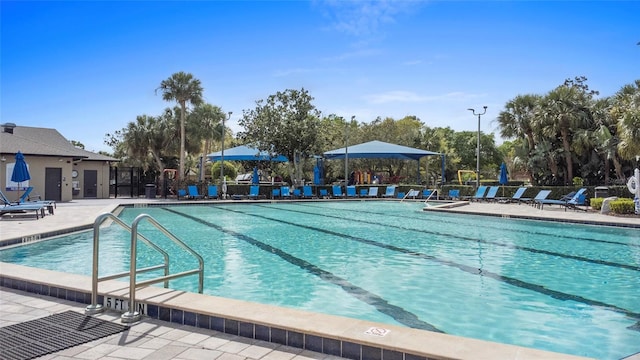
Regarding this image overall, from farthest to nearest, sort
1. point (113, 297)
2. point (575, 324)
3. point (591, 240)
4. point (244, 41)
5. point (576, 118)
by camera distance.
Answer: point (576, 118) < point (244, 41) < point (591, 240) < point (575, 324) < point (113, 297)

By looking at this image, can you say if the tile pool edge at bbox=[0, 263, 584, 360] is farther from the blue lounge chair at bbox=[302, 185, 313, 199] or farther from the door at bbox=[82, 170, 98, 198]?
the door at bbox=[82, 170, 98, 198]

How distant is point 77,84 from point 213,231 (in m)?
10.9

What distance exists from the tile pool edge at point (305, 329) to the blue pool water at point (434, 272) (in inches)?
56.1

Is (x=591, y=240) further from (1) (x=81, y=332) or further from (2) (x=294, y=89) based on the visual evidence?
(2) (x=294, y=89)

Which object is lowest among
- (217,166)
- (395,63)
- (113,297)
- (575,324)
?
(575,324)

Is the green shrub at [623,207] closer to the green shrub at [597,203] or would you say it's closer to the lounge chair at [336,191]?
the green shrub at [597,203]

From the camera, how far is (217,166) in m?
40.6

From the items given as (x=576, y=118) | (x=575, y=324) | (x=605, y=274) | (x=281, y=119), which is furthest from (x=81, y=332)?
(x=576, y=118)

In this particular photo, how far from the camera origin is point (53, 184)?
2275 cm

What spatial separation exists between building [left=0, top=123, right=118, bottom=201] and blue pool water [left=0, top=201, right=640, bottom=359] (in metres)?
12.7

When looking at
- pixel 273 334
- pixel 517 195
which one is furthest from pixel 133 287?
pixel 517 195

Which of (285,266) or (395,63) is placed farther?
(395,63)

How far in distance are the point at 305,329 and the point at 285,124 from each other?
76.2 feet

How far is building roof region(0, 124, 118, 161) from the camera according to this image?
21580mm
